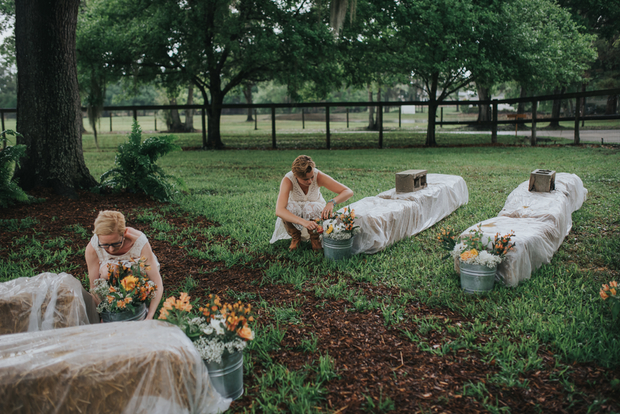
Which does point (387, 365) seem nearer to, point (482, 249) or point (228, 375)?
point (228, 375)

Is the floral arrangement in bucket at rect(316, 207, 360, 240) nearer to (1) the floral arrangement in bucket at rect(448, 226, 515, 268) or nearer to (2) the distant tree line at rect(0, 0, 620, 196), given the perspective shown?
(1) the floral arrangement in bucket at rect(448, 226, 515, 268)

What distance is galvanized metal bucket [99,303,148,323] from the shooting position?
→ 2.96 m

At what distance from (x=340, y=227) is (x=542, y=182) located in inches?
114

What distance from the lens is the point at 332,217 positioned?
4.64 m

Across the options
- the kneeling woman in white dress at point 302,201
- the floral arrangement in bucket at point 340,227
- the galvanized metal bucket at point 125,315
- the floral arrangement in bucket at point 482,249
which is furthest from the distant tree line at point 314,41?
the galvanized metal bucket at point 125,315

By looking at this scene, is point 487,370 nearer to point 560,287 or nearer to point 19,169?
point 560,287

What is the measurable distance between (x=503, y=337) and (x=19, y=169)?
7.08m

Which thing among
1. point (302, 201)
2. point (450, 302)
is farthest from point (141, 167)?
point (450, 302)

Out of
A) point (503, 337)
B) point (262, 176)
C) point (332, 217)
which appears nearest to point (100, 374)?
point (503, 337)

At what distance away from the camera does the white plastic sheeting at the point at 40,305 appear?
2650 millimetres

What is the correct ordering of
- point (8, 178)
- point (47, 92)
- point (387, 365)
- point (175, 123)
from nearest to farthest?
point (387, 365) < point (8, 178) < point (47, 92) < point (175, 123)

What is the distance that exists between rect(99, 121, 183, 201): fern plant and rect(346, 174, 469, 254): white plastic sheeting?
11.1 feet

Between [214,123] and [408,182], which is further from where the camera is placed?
[214,123]

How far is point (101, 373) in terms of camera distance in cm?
200
